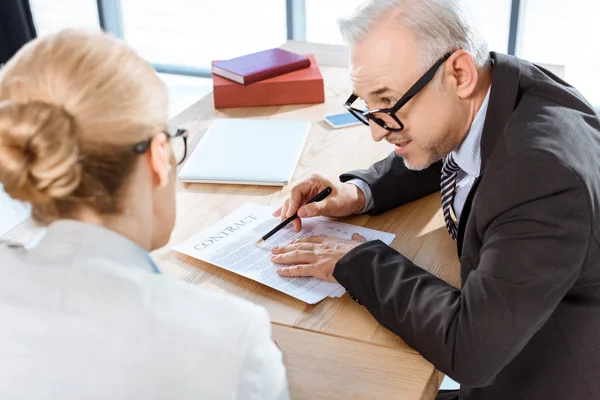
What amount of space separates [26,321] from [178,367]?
0.19m

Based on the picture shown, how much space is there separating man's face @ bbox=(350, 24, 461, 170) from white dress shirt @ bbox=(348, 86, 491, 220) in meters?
0.03

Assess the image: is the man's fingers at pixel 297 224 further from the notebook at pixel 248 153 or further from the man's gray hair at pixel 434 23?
the man's gray hair at pixel 434 23

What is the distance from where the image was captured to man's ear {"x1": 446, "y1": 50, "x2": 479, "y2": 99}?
1419 mm

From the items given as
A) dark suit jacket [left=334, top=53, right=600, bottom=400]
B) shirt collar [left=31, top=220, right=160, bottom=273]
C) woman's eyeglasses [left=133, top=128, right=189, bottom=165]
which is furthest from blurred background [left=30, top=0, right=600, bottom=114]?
shirt collar [left=31, top=220, right=160, bottom=273]

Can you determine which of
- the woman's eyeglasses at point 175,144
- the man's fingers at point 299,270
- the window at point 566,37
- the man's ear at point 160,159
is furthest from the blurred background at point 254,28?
Result: the man's ear at point 160,159

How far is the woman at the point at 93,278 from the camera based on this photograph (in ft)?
2.88

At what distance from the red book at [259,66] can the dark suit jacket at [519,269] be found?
2.96ft

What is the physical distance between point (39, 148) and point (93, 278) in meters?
0.17

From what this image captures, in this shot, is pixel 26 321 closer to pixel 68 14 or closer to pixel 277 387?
pixel 277 387

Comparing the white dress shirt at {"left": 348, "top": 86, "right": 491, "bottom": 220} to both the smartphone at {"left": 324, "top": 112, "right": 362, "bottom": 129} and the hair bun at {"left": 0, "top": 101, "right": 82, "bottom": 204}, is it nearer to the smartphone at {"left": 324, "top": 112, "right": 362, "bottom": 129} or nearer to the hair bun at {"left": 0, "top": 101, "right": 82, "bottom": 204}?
the smartphone at {"left": 324, "top": 112, "right": 362, "bottom": 129}

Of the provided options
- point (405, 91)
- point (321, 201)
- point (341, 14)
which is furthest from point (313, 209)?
point (341, 14)

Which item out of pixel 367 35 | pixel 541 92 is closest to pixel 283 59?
pixel 367 35

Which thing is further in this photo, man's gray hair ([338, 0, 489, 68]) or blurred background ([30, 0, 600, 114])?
blurred background ([30, 0, 600, 114])

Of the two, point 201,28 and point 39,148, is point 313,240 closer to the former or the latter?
point 39,148
